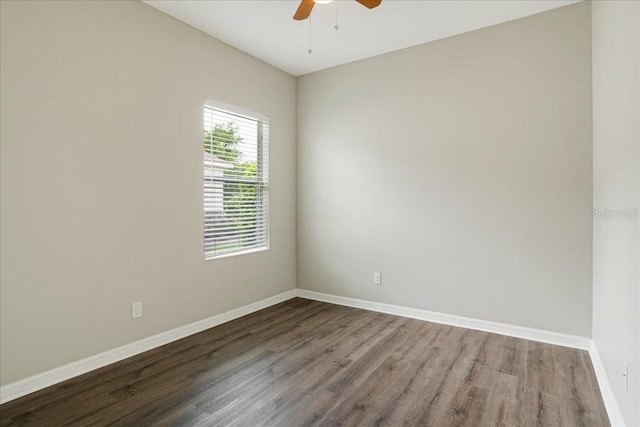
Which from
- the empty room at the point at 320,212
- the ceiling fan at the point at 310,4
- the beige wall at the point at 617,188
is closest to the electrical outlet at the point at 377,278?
the empty room at the point at 320,212

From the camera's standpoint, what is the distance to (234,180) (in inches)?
149

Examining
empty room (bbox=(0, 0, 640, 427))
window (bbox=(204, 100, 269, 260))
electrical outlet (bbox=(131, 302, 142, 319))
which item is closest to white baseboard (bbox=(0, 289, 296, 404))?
empty room (bbox=(0, 0, 640, 427))

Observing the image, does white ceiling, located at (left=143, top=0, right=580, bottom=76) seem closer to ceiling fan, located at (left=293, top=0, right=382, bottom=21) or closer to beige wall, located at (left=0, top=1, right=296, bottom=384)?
beige wall, located at (left=0, top=1, right=296, bottom=384)

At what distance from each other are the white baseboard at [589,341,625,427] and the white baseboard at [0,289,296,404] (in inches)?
123

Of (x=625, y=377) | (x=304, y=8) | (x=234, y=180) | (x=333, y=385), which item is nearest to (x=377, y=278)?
(x=333, y=385)

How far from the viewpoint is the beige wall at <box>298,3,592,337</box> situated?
118 inches

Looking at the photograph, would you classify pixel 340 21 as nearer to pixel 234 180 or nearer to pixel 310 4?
pixel 310 4

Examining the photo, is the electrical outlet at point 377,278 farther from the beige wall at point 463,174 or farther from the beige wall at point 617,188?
the beige wall at point 617,188

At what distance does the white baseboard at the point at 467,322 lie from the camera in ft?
9.89

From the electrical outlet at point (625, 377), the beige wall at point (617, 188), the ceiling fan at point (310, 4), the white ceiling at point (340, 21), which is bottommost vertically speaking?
the electrical outlet at point (625, 377)

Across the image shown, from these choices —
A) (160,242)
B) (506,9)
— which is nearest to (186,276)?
(160,242)

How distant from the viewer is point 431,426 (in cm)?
195

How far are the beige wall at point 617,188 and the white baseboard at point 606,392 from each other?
0.07 metres

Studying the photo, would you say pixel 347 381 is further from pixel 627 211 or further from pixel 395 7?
pixel 395 7
